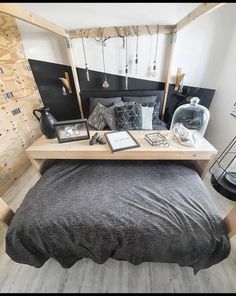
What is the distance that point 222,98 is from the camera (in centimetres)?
212

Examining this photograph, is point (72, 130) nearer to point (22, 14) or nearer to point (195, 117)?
point (22, 14)

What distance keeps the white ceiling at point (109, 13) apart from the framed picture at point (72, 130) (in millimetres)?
1652

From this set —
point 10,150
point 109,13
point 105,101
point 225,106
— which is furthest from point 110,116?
point 225,106

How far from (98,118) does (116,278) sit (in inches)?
71.1

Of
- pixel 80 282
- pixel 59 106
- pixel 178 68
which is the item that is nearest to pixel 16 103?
pixel 59 106

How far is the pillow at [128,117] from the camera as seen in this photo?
1.97m

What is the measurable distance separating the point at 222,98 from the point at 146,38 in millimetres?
1442

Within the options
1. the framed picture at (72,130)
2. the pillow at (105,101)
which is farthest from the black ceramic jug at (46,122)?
the pillow at (105,101)

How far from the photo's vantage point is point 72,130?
1358 mm

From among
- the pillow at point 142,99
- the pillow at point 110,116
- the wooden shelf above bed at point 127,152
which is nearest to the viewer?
the wooden shelf above bed at point 127,152

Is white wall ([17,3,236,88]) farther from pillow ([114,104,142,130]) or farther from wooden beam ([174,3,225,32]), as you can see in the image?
pillow ([114,104,142,130])

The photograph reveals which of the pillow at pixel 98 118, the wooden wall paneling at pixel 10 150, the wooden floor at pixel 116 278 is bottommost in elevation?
the wooden floor at pixel 116 278

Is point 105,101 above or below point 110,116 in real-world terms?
above

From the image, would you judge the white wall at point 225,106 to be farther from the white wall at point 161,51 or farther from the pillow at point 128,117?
the pillow at point 128,117
